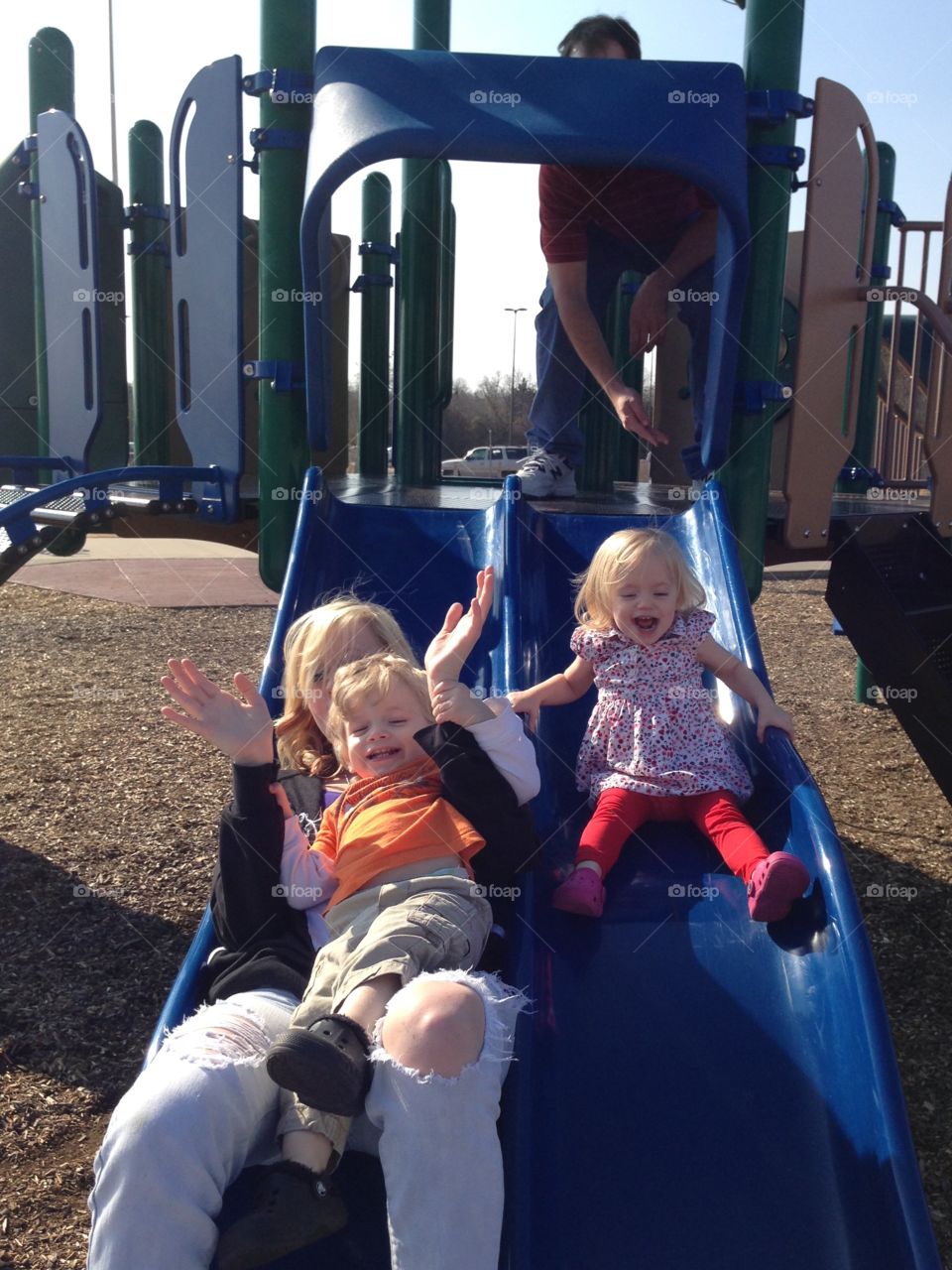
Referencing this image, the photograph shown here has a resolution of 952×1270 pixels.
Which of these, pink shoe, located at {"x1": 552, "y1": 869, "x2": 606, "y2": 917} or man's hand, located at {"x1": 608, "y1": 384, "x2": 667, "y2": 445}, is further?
man's hand, located at {"x1": 608, "y1": 384, "x2": 667, "y2": 445}

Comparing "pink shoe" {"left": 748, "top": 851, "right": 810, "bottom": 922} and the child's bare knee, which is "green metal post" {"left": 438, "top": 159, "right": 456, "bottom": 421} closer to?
"pink shoe" {"left": 748, "top": 851, "right": 810, "bottom": 922}

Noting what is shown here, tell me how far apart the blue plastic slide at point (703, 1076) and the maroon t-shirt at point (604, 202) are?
6.96 ft

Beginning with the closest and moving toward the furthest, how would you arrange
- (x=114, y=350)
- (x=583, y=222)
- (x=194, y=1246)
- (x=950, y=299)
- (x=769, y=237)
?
(x=194, y=1246) → (x=769, y=237) → (x=583, y=222) → (x=950, y=299) → (x=114, y=350)

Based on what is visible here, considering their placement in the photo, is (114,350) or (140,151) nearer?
(140,151)

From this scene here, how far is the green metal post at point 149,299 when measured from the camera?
591 cm

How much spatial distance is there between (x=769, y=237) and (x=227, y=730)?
264cm

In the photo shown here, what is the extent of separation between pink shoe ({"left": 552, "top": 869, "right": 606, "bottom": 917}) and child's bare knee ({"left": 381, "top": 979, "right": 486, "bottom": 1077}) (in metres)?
0.63

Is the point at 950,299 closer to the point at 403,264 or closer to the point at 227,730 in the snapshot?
the point at 403,264

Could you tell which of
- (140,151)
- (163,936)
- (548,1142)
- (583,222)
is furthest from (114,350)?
(548,1142)

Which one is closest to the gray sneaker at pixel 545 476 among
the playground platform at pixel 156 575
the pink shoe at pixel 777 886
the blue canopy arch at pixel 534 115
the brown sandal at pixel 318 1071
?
the blue canopy arch at pixel 534 115

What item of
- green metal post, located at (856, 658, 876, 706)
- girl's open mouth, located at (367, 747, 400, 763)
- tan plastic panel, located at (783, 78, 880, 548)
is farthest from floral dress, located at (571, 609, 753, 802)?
green metal post, located at (856, 658, 876, 706)

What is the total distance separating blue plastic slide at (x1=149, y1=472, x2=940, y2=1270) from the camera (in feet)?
5.86

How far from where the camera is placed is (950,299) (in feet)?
14.9

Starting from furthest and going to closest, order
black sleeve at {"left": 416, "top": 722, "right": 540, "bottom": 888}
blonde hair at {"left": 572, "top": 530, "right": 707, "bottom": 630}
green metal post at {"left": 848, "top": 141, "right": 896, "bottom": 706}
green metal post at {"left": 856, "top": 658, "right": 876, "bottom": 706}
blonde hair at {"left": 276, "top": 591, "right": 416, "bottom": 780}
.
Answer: green metal post at {"left": 856, "top": 658, "right": 876, "bottom": 706}
green metal post at {"left": 848, "top": 141, "right": 896, "bottom": 706}
blonde hair at {"left": 572, "top": 530, "right": 707, "bottom": 630}
blonde hair at {"left": 276, "top": 591, "right": 416, "bottom": 780}
black sleeve at {"left": 416, "top": 722, "right": 540, "bottom": 888}
